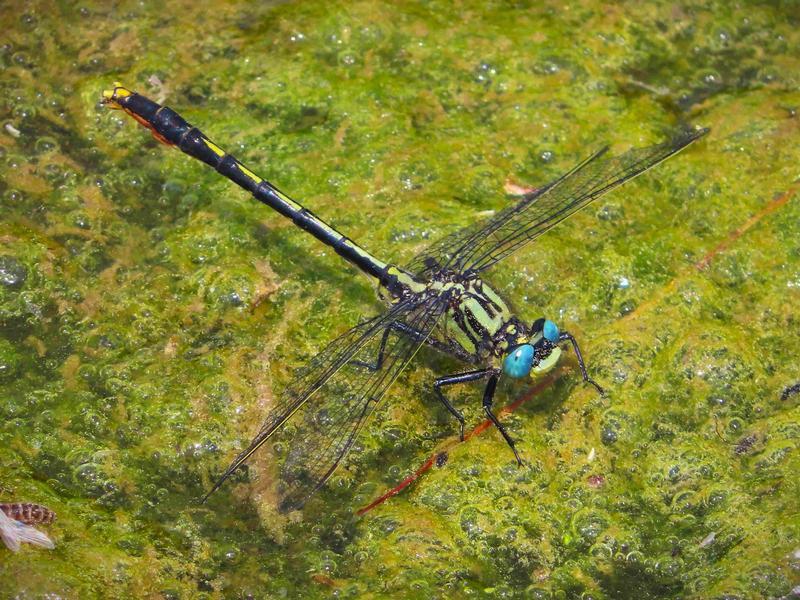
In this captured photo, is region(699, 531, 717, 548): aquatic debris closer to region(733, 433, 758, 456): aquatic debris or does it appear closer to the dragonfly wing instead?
region(733, 433, 758, 456): aquatic debris

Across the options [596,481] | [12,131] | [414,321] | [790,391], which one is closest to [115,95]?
[12,131]

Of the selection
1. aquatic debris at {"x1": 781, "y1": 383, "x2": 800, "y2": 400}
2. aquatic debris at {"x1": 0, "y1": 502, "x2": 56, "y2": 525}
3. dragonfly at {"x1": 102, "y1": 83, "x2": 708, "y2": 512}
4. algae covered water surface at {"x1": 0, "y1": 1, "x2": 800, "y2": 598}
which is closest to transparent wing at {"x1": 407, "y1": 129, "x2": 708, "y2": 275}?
dragonfly at {"x1": 102, "y1": 83, "x2": 708, "y2": 512}

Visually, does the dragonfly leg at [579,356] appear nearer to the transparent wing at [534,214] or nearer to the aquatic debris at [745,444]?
the transparent wing at [534,214]

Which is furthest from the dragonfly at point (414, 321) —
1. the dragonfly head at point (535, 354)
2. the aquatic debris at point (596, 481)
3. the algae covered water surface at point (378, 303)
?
the aquatic debris at point (596, 481)

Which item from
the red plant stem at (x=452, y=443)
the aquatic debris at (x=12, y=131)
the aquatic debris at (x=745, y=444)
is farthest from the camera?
the aquatic debris at (x=12, y=131)

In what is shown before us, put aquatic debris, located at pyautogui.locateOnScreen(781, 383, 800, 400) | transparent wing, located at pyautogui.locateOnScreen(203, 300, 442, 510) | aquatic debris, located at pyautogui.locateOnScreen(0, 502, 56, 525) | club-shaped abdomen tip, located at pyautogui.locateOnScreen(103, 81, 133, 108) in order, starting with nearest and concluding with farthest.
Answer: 1. aquatic debris, located at pyautogui.locateOnScreen(0, 502, 56, 525)
2. transparent wing, located at pyautogui.locateOnScreen(203, 300, 442, 510)
3. aquatic debris, located at pyautogui.locateOnScreen(781, 383, 800, 400)
4. club-shaped abdomen tip, located at pyautogui.locateOnScreen(103, 81, 133, 108)

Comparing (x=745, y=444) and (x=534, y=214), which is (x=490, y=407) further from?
(x=745, y=444)
